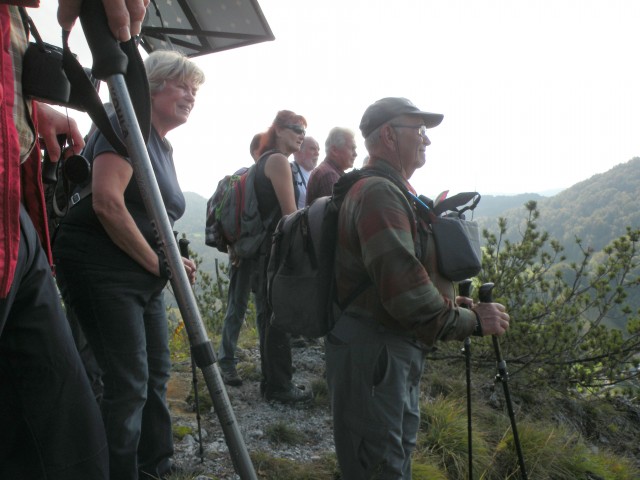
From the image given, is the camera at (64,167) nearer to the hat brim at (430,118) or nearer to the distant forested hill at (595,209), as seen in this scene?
the hat brim at (430,118)

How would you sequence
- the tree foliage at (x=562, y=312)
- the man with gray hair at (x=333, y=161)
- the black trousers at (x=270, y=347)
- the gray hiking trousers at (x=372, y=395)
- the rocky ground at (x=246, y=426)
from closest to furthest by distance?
the gray hiking trousers at (x=372, y=395), the rocky ground at (x=246, y=426), the black trousers at (x=270, y=347), the man with gray hair at (x=333, y=161), the tree foliage at (x=562, y=312)

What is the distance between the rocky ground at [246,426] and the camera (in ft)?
10.9

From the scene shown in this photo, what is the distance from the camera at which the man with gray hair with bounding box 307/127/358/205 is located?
4.32 metres

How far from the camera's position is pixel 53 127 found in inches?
60.2

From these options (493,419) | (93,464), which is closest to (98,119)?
(93,464)

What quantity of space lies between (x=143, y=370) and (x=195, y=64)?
1.44 metres

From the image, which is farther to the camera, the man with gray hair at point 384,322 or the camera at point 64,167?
the man with gray hair at point 384,322

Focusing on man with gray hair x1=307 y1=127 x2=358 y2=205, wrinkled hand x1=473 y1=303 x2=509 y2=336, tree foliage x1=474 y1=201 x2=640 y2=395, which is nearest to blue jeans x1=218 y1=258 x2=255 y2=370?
man with gray hair x1=307 y1=127 x2=358 y2=205

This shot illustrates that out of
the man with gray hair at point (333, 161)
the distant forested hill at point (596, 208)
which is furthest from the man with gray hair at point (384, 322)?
the distant forested hill at point (596, 208)

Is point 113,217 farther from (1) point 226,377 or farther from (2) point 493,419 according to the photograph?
(2) point 493,419

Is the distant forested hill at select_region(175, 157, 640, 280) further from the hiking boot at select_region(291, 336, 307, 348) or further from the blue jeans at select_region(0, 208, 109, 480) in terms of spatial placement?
the blue jeans at select_region(0, 208, 109, 480)

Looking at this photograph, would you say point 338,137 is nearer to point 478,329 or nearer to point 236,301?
point 236,301

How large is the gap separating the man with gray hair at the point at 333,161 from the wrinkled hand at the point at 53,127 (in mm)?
2799

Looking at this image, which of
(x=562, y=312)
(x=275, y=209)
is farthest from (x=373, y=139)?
(x=562, y=312)
